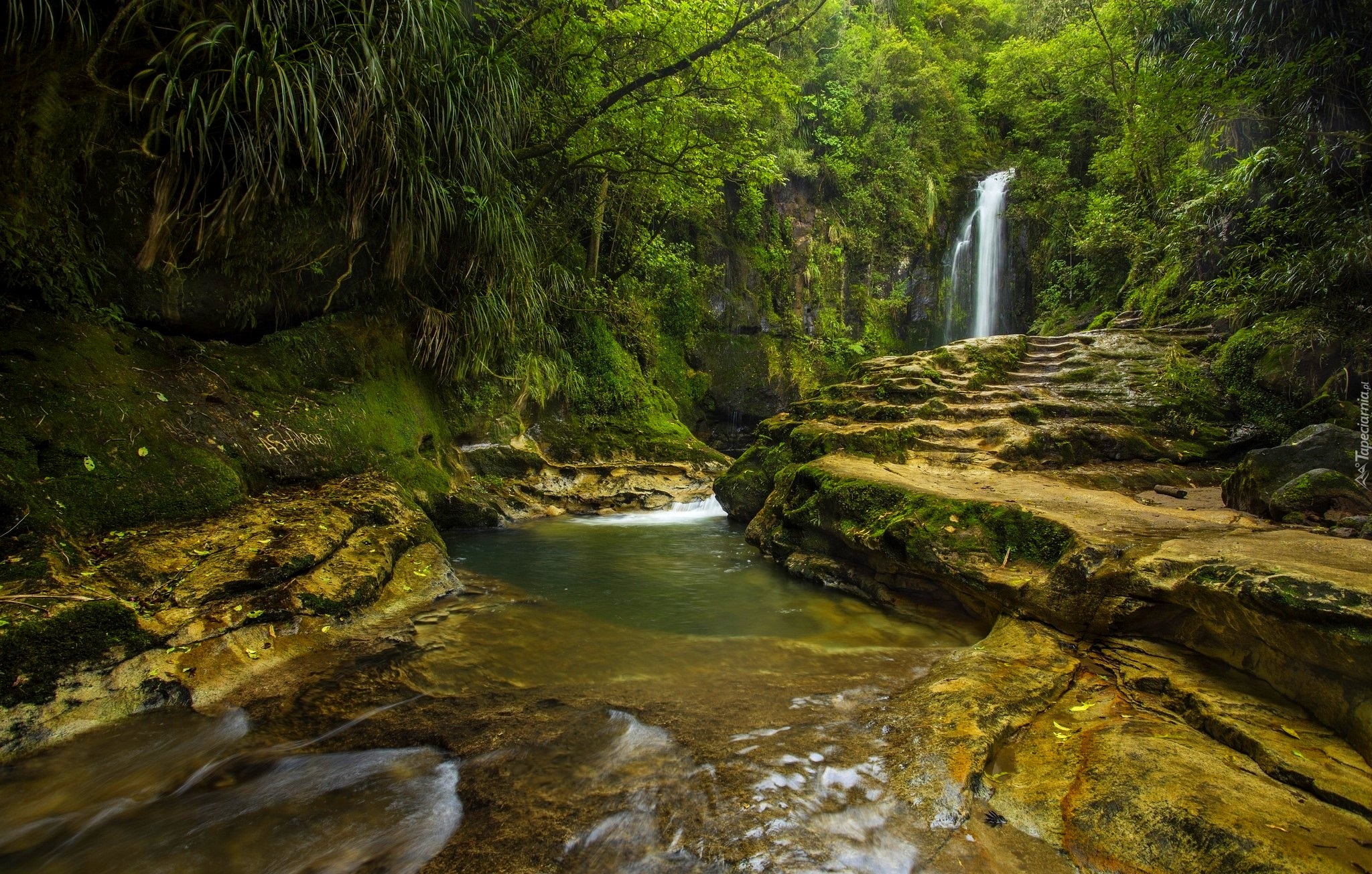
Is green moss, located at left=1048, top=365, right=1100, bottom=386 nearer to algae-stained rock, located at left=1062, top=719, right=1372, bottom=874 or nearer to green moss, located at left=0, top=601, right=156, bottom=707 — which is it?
algae-stained rock, located at left=1062, top=719, right=1372, bottom=874

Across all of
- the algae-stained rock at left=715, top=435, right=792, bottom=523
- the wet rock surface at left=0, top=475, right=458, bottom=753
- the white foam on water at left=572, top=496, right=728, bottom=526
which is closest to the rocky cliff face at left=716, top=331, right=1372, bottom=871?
the algae-stained rock at left=715, top=435, right=792, bottom=523

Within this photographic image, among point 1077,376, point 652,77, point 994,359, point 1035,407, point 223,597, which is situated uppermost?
point 652,77

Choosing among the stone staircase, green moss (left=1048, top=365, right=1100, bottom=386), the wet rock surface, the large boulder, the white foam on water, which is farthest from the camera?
the white foam on water

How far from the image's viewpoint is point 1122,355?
27.1 ft

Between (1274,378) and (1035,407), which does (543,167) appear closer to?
(1035,407)

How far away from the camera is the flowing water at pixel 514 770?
1.75m

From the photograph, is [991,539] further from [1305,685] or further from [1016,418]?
[1016,418]

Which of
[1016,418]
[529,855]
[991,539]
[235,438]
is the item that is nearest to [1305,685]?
[991,539]

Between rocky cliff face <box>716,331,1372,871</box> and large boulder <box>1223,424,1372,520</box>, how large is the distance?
244mm

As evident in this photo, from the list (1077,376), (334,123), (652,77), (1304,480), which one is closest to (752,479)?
(1077,376)

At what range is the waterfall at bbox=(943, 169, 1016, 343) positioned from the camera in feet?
53.9

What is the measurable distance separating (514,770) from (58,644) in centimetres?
197

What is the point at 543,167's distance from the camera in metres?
8.51

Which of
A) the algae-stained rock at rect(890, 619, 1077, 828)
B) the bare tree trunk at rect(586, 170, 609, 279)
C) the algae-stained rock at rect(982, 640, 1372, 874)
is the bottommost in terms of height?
the algae-stained rock at rect(890, 619, 1077, 828)
